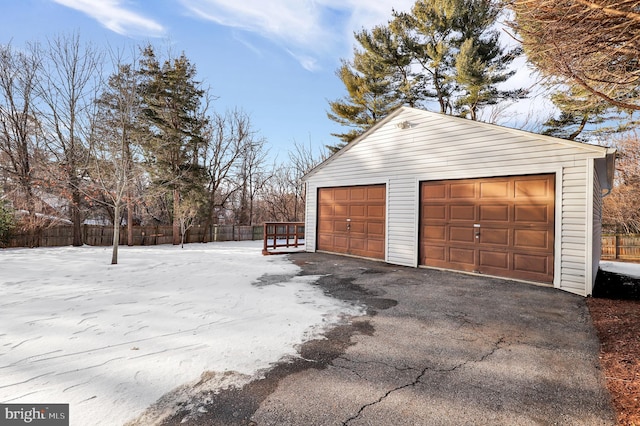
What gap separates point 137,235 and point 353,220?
11099mm

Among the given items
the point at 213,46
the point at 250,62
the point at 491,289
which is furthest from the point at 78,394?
the point at 250,62

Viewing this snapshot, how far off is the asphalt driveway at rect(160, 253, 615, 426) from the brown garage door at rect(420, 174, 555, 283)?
1.48 m

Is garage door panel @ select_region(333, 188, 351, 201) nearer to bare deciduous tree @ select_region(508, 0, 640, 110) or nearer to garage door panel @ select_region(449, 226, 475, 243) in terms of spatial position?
garage door panel @ select_region(449, 226, 475, 243)

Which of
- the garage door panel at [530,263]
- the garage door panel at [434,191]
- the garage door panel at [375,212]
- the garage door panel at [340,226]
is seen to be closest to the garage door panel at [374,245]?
the garage door panel at [375,212]

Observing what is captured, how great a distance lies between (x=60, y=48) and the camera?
33.7 feet

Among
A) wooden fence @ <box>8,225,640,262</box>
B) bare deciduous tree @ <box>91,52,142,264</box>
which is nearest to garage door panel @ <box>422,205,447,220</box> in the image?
wooden fence @ <box>8,225,640,262</box>

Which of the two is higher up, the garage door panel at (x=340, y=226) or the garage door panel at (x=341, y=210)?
the garage door panel at (x=341, y=210)

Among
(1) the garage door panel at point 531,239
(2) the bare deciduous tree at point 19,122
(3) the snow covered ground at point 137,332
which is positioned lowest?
(3) the snow covered ground at point 137,332

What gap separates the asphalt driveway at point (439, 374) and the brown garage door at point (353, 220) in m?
3.99

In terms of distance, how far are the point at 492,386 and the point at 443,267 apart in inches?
192

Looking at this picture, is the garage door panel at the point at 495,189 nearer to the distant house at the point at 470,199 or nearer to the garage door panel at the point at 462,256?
the distant house at the point at 470,199

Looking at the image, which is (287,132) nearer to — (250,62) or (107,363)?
(250,62)

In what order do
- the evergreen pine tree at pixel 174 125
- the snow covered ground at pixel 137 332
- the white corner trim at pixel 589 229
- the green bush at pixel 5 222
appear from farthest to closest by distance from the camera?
the evergreen pine tree at pixel 174 125
the green bush at pixel 5 222
the white corner trim at pixel 589 229
the snow covered ground at pixel 137 332

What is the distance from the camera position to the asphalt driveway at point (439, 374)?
5.85 ft
